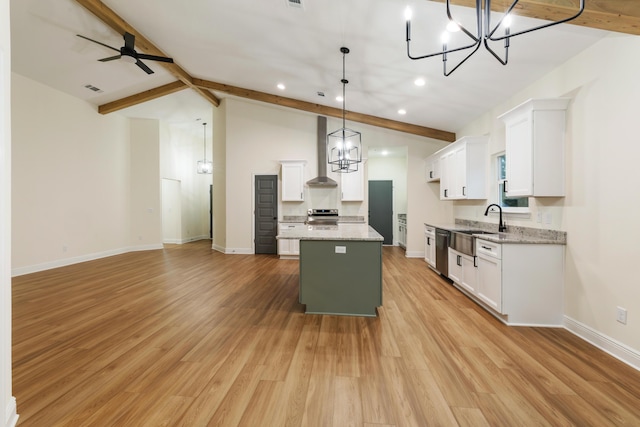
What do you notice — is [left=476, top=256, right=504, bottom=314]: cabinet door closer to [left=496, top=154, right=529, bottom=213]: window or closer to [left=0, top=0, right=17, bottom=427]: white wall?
[left=496, top=154, right=529, bottom=213]: window

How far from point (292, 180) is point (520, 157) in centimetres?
470

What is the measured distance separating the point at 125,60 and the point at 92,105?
2313 millimetres

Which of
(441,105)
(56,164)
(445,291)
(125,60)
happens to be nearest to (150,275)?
(56,164)

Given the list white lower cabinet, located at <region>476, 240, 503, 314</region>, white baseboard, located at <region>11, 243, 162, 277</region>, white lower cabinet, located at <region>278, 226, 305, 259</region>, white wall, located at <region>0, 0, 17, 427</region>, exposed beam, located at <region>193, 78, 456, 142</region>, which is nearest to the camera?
white wall, located at <region>0, 0, 17, 427</region>

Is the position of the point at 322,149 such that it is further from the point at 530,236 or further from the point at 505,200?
the point at 530,236

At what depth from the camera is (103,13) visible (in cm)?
369

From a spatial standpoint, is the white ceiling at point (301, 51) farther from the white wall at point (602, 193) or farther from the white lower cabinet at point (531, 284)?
the white lower cabinet at point (531, 284)

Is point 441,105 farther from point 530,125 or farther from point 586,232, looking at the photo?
point 586,232

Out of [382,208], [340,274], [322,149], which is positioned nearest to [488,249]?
[340,274]

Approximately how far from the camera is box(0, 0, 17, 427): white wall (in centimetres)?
141

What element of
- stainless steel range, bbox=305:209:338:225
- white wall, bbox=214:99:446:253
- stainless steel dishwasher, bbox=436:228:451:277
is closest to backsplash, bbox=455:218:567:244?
stainless steel dishwasher, bbox=436:228:451:277

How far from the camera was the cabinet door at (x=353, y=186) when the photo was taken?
6.50 metres

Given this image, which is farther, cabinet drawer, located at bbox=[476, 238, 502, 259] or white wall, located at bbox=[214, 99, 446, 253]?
white wall, located at bbox=[214, 99, 446, 253]

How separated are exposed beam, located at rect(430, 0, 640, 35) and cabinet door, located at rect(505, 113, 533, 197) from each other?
38.0 inches
